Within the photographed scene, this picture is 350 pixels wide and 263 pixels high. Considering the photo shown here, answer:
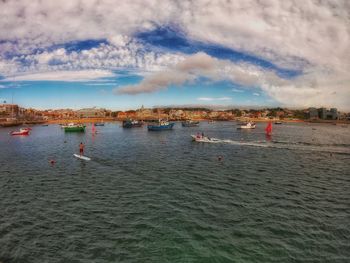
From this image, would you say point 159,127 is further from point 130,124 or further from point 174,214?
point 174,214

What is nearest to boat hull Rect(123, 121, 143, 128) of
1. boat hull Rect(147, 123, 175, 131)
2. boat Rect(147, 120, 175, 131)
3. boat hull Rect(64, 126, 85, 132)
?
boat Rect(147, 120, 175, 131)

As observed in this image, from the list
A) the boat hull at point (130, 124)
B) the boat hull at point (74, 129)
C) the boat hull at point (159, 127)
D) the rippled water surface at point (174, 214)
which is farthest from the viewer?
the boat hull at point (130, 124)

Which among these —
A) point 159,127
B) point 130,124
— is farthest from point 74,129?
point 130,124

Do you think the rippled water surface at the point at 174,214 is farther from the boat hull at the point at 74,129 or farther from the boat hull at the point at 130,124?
the boat hull at the point at 130,124

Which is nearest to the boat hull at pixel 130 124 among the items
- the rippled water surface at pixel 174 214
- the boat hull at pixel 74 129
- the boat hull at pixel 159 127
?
the boat hull at pixel 159 127

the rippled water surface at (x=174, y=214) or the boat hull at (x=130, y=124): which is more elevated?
the boat hull at (x=130, y=124)

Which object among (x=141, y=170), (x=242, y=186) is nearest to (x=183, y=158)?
(x=141, y=170)

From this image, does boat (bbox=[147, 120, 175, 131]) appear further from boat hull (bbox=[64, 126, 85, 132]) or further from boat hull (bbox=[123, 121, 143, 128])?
boat hull (bbox=[123, 121, 143, 128])

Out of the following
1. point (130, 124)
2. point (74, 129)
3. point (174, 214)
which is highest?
point (130, 124)
